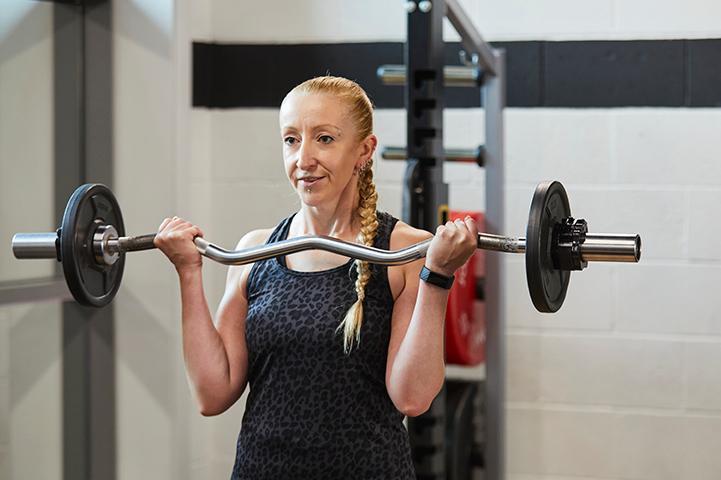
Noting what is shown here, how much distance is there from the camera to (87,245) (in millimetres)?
1015

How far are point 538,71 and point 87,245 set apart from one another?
4.88ft

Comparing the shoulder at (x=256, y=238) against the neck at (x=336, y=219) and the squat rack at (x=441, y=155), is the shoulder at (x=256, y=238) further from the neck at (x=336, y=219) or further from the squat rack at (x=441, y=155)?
the squat rack at (x=441, y=155)

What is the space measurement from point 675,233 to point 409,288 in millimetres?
1386

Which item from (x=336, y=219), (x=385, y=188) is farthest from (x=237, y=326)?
(x=385, y=188)

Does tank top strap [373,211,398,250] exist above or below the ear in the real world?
below

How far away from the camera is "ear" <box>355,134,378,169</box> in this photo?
34.0 inches

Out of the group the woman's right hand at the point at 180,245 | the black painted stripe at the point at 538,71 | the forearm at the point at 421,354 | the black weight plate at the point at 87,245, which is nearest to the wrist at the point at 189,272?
the woman's right hand at the point at 180,245

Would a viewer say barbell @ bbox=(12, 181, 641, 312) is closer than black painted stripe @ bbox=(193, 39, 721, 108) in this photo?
Yes

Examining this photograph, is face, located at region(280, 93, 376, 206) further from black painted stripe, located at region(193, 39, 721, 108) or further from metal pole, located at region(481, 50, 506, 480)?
black painted stripe, located at region(193, 39, 721, 108)

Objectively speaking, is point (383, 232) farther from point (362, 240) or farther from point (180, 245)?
point (180, 245)

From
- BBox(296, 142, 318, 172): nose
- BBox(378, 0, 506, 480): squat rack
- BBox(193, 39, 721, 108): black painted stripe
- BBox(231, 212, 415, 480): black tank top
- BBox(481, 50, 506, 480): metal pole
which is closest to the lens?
BBox(296, 142, 318, 172): nose

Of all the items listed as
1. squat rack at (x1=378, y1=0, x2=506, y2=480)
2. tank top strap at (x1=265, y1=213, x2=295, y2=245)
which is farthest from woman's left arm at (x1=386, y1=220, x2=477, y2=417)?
squat rack at (x1=378, y1=0, x2=506, y2=480)

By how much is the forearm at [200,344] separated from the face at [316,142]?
0.62ft

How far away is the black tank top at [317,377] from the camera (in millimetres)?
936
